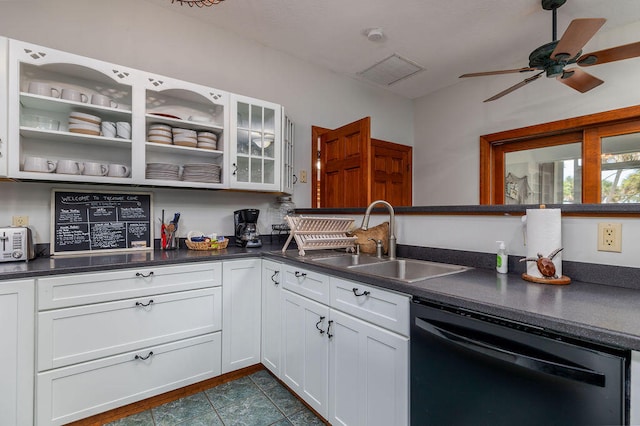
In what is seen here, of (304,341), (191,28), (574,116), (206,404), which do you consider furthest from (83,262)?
(574,116)

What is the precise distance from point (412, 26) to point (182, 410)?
334 centimetres

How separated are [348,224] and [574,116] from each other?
95.3 inches

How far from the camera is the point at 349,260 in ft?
6.39

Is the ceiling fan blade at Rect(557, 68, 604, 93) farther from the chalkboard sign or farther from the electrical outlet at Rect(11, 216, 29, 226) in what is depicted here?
the electrical outlet at Rect(11, 216, 29, 226)

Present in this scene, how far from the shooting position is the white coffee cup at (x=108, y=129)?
6.58 feet

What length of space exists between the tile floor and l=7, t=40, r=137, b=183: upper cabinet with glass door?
1447 mm

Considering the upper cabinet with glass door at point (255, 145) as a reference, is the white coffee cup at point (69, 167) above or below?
below

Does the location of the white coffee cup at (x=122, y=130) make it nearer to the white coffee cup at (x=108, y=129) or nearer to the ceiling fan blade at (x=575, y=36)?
the white coffee cup at (x=108, y=129)

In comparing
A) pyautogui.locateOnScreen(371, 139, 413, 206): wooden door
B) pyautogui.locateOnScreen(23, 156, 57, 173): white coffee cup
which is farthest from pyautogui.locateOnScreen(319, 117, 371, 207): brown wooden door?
pyautogui.locateOnScreen(23, 156, 57, 173): white coffee cup

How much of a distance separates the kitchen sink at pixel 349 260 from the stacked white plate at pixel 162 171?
1.23 meters

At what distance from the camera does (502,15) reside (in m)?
2.47

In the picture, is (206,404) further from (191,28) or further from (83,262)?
(191,28)

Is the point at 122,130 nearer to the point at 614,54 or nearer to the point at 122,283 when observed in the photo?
the point at 122,283

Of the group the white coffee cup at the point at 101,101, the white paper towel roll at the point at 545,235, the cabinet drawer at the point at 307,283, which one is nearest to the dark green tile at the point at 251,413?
the cabinet drawer at the point at 307,283
